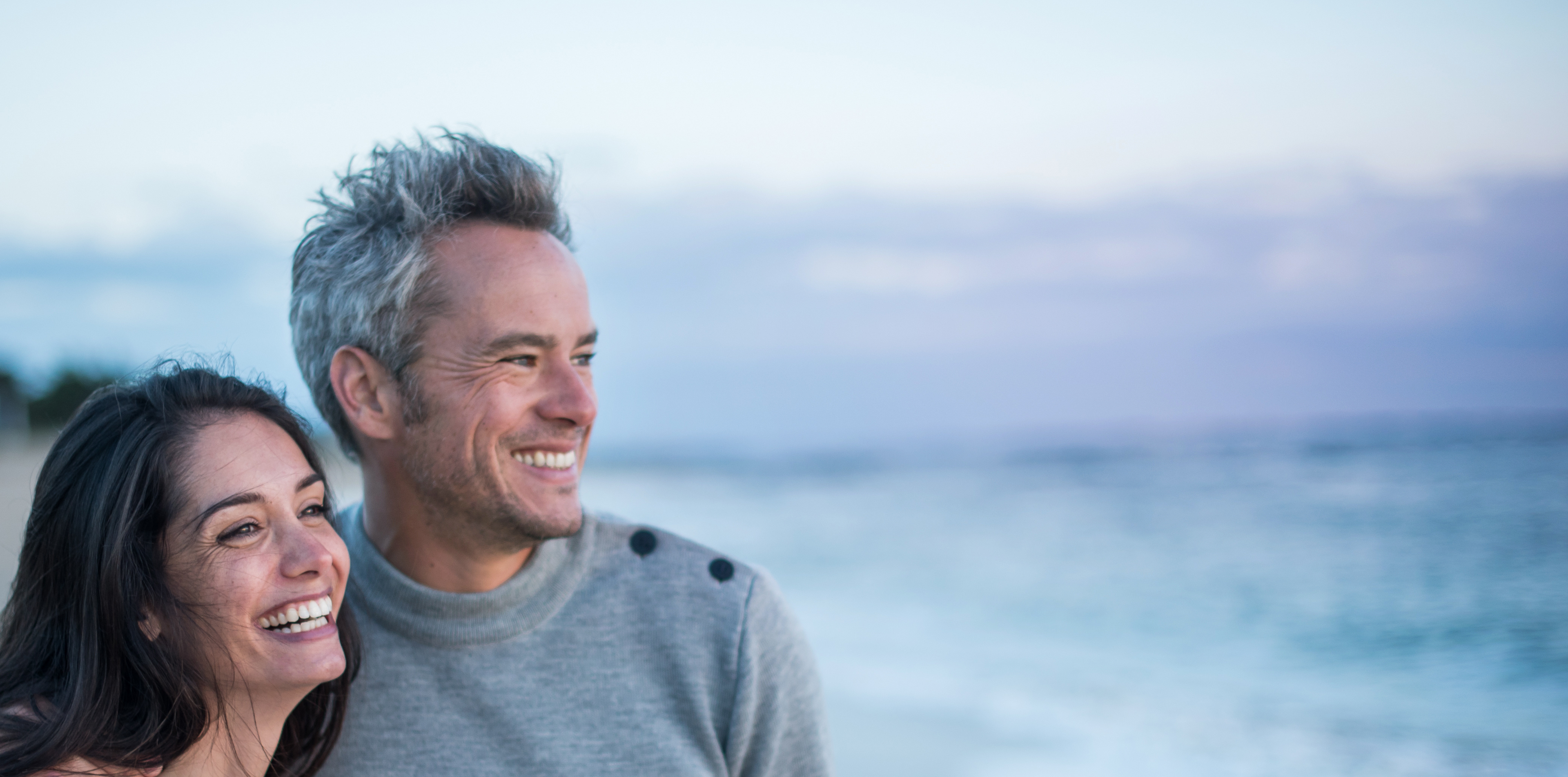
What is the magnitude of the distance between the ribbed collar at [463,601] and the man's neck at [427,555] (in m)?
0.02

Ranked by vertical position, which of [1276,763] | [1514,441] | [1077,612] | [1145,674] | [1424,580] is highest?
[1514,441]

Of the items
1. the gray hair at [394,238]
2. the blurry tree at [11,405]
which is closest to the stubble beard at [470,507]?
the gray hair at [394,238]

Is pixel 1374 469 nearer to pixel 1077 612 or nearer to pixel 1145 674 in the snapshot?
pixel 1077 612

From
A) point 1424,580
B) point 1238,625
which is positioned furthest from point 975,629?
point 1424,580

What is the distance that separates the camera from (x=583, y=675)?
214cm

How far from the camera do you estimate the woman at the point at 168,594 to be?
1.62 metres

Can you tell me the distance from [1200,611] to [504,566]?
28.1 feet

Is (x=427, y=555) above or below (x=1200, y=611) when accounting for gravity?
below

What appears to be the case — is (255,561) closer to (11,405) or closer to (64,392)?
(64,392)

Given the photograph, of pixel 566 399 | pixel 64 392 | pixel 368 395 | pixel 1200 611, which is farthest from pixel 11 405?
pixel 566 399

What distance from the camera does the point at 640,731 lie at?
2084 mm

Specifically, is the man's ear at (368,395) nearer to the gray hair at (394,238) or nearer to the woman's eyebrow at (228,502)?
the gray hair at (394,238)

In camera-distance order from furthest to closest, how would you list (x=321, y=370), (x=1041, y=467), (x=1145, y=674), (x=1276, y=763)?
(x=1041, y=467), (x=1145, y=674), (x=1276, y=763), (x=321, y=370)

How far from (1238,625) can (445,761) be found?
831 cm
